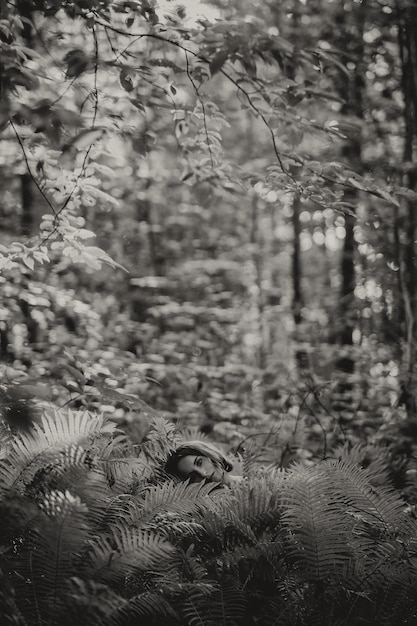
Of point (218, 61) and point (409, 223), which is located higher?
point (409, 223)

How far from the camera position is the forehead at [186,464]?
333 centimetres

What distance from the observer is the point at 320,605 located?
239 centimetres

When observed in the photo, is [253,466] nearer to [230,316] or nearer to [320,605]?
[320,605]

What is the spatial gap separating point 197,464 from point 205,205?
6.47 feet

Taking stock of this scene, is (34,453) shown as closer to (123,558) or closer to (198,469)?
(123,558)

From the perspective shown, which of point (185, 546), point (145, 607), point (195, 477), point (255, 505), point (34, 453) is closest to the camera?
point (145, 607)

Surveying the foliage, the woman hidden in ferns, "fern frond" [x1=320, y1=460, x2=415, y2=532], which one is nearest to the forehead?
the woman hidden in ferns

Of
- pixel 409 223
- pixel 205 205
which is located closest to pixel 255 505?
pixel 205 205

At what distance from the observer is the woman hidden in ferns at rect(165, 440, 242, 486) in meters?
3.33

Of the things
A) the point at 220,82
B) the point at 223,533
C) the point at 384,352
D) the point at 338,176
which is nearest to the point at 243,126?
the point at 220,82

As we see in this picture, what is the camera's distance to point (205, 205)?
12.5ft

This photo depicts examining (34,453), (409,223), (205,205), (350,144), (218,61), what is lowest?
(34,453)

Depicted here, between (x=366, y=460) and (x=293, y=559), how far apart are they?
6.61ft

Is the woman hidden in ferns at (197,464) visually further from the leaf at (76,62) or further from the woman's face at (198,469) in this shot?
the leaf at (76,62)
